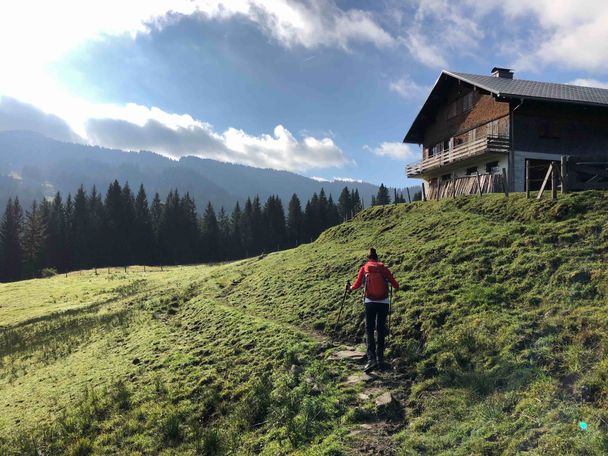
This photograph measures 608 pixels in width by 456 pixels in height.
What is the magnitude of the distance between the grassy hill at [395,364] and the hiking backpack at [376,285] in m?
1.70

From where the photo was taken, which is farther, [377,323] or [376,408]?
[377,323]

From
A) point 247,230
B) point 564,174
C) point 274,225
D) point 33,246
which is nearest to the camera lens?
point 564,174

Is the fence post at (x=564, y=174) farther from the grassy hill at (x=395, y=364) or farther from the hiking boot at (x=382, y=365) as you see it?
the hiking boot at (x=382, y=365)

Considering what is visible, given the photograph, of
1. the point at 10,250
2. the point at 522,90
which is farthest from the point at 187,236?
the point at 522,90

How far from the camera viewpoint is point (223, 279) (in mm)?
31188

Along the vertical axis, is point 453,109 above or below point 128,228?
above

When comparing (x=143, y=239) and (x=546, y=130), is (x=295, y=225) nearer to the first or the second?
(x=143, y=239)

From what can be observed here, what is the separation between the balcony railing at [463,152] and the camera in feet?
114

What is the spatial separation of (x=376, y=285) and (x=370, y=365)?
2116 millimetres

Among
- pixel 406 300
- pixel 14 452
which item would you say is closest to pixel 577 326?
pixel 406 300

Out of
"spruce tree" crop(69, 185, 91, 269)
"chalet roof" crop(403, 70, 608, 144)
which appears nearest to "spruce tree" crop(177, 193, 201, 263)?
"spruce tree" crop(69, 185, 91, 269)

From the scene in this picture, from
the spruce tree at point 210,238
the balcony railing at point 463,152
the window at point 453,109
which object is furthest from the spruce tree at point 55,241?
the window at point 453,109

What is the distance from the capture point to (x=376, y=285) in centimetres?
1080

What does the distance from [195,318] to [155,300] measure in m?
9.58
